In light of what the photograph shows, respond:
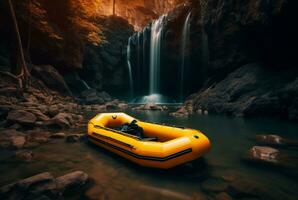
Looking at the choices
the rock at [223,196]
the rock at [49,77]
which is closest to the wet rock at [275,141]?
the rock at [223,196]

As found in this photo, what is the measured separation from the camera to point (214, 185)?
12.9ft

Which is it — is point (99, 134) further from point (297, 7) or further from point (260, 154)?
point (297, 7)

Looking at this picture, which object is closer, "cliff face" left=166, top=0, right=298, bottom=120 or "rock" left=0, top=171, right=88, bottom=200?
"rock" left=0, top=171, right=88, bottom=200

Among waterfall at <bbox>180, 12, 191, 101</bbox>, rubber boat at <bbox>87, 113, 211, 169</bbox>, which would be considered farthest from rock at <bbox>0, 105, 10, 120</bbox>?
waterfall at <bbox>180, 12, 191, 101</bbox>

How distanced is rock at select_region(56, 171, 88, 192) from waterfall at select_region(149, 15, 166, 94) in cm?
2415

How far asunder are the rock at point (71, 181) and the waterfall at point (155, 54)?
2415 cm

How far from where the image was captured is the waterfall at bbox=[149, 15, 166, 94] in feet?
88.0

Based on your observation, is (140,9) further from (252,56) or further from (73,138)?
(73,138)

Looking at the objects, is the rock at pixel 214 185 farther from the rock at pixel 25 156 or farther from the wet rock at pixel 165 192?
the rock at pixel 25 156

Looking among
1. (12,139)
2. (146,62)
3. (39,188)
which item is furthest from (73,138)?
(146,62)

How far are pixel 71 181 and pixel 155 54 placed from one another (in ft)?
80.8

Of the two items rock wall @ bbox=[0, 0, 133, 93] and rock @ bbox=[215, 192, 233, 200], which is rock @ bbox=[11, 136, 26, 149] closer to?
rock @ bbox=[215, 192, 233, 200]

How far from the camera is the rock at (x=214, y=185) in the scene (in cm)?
377

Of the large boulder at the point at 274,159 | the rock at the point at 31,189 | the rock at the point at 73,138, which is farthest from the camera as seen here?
the rock at the point at 73,138
